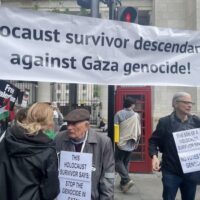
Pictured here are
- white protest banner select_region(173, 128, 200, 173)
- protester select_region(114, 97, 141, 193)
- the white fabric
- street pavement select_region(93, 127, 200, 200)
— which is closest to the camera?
white protest banner select_region(173, 128, 200, 173)

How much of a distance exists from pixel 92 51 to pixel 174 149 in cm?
159

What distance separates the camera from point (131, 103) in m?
9.54

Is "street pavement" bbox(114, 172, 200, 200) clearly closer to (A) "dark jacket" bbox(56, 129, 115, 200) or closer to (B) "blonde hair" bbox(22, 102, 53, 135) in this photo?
(A) "dark jacket" bbox(56, 129, 115, 200)

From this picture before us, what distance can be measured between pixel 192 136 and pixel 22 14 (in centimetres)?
234

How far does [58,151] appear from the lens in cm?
435

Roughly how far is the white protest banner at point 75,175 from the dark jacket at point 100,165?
5cm

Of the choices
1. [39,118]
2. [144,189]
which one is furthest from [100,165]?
[144,189]

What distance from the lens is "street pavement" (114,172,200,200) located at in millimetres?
8711

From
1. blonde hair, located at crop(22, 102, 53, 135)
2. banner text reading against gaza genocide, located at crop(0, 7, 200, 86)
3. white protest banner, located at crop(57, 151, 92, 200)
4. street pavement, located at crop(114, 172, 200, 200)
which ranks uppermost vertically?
banner text reading against gaza genocide, located at crop(0, 7, 200, 86)

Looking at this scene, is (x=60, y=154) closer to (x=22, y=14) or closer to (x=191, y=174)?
(x=22, y=14)

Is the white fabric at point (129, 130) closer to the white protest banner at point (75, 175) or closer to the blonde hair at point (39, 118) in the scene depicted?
the white protest banner at point (75, 175)

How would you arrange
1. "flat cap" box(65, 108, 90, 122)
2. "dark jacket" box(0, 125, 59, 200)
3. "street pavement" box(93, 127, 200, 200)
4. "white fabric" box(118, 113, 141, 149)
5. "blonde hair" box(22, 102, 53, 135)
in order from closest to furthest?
"dark jacket" box(0, 125, 59, 200), "blonde hair" box(22, 102, 53, 135), "flat cap" box(65, 108, 90, 122), "street pavement" box(93, 127, 200, 200), "white fabric" box(118, 113, 141, 149)

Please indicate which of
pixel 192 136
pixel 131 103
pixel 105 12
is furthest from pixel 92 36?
pixel 105 12

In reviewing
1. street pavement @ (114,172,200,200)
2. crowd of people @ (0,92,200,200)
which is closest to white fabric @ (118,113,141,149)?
street pavement @ (114,172,200,200)
